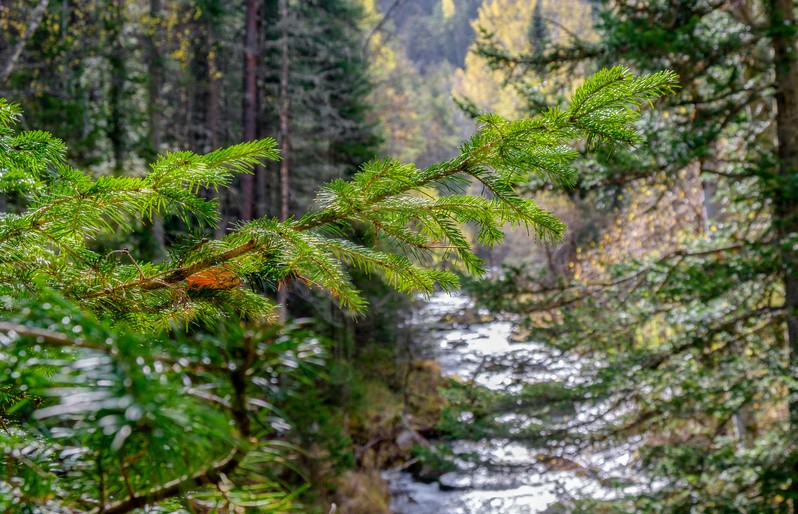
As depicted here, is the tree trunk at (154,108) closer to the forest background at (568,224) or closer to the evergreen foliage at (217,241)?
the forest background at (568,224)

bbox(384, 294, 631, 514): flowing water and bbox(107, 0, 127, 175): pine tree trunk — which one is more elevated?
bbox(107, 0, 127, 175): pine tree trunk

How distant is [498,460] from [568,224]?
11.8 ft

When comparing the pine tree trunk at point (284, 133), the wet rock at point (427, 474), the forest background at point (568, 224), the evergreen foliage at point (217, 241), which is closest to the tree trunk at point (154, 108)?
the forest background at point (568, 224)

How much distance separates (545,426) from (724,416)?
170 cm

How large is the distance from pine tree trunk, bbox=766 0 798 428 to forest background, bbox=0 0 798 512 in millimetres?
23

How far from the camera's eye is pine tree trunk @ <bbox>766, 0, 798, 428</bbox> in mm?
4188

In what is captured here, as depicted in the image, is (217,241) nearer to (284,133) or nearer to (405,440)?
(284,133)

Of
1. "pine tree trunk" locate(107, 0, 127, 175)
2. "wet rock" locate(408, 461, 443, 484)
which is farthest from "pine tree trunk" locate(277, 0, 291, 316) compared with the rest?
"wet rock" locate(408, 461, 443, 484)

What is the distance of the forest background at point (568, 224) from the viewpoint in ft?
14.7

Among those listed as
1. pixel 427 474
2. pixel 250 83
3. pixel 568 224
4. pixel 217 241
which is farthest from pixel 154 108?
pixel 217 241

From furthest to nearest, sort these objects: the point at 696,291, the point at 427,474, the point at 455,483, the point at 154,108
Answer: the point at 427,474, the point at 455,483, the point at 154,108, the point at 696,291

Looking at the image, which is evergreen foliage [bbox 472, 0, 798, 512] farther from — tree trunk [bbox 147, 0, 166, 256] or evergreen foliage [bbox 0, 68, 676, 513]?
tree trunk [bbox 147, 0, 166, 256]

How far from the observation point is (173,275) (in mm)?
978

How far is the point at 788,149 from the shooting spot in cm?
480
